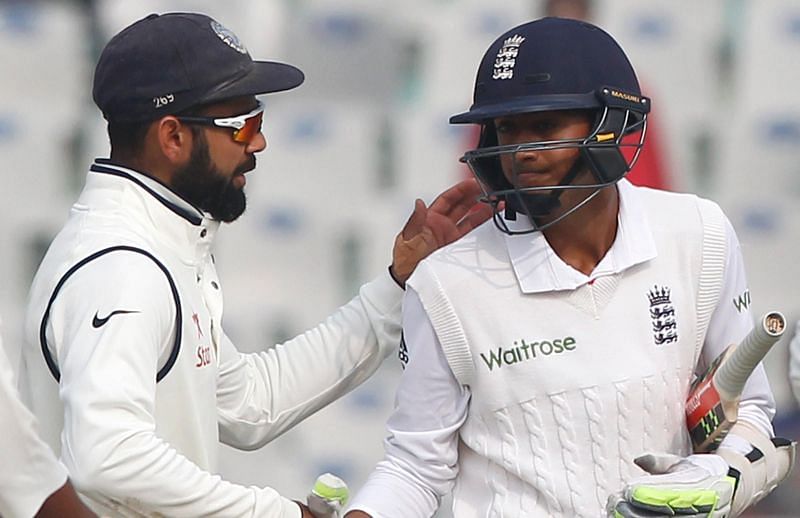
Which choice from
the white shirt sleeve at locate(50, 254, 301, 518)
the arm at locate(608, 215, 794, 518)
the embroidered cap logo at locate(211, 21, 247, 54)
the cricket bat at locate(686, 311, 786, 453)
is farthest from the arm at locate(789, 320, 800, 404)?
the embroidered cap logo at locate(211, 21, 247, 54)

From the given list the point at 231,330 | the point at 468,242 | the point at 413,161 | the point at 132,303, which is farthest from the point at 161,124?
the point at 413,161

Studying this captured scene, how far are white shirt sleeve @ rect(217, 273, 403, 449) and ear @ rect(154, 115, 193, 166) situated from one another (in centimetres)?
42

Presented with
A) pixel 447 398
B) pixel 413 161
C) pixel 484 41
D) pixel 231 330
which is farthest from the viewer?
pixel 484 41

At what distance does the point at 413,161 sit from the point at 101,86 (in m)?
3.07

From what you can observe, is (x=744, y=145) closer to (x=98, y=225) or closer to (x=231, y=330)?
(x=231, y=330)

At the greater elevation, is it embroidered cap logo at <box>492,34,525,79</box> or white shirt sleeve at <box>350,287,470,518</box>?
embroidered cap logo at <box>492,34,525,79</box>

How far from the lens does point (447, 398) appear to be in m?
2.69

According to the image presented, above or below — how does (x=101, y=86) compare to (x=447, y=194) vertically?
above

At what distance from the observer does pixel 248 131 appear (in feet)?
9.46

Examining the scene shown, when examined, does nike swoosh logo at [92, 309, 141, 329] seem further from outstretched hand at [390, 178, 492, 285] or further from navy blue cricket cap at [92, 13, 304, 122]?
outstretched hand at [390, 178, 492, 285]

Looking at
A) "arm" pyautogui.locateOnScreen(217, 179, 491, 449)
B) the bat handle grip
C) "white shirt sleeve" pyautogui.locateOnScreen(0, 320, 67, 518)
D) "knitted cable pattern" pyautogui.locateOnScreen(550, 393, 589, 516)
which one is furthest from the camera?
"arm" pyautogui.locateOnScreen(217, 179, 491, 449)

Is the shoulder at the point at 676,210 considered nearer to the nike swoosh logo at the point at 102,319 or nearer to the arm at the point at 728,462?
the arm at the point at 728,462

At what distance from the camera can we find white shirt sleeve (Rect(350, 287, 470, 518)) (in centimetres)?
269

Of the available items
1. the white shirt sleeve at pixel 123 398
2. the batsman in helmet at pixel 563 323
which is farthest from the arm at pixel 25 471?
the batsman in helmet at pixel 563 323
